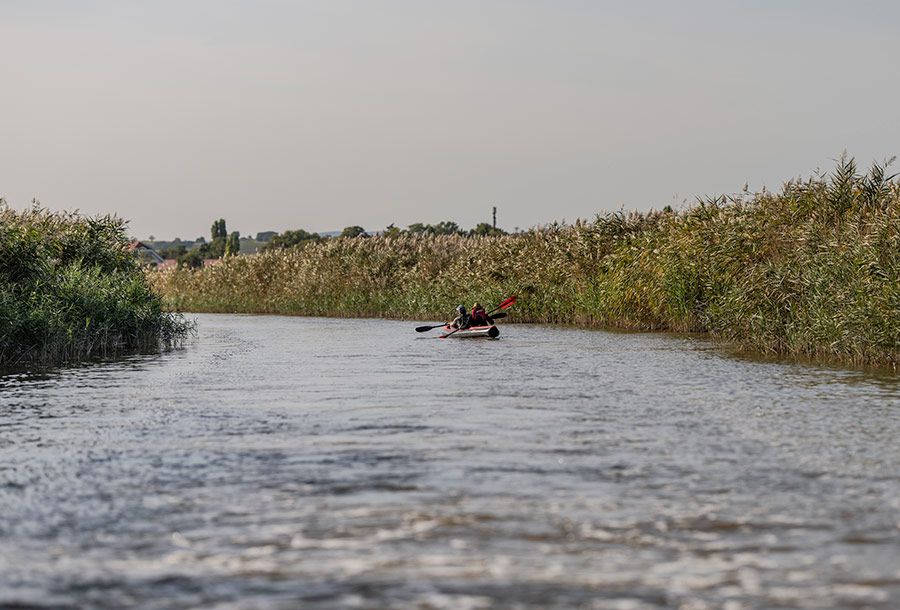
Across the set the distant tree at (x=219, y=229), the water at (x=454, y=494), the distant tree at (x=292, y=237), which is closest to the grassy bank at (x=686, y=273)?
the water at (x=454, y=494)

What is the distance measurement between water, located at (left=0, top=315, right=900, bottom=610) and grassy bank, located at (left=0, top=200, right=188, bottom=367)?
348cm

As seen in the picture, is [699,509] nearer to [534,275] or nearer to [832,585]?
[832,585]

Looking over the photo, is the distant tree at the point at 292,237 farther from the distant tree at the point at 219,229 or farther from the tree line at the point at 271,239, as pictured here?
the distant tree at the point at 219,229

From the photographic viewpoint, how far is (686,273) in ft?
79.0

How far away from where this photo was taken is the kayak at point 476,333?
2409cm

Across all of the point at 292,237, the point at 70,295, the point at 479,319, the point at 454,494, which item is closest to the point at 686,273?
the point at 479,319

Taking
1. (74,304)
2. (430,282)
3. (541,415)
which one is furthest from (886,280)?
(430,282)

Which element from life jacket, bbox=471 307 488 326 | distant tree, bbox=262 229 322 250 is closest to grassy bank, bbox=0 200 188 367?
life jacket, bbox=471 307 488 326

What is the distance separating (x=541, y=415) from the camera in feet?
37.2

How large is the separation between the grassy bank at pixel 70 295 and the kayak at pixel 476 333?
6.46m

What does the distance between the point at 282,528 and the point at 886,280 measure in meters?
12.2

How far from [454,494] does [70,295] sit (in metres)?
14.0

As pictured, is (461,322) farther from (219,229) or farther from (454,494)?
(219,229)

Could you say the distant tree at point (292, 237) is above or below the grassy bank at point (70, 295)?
above
